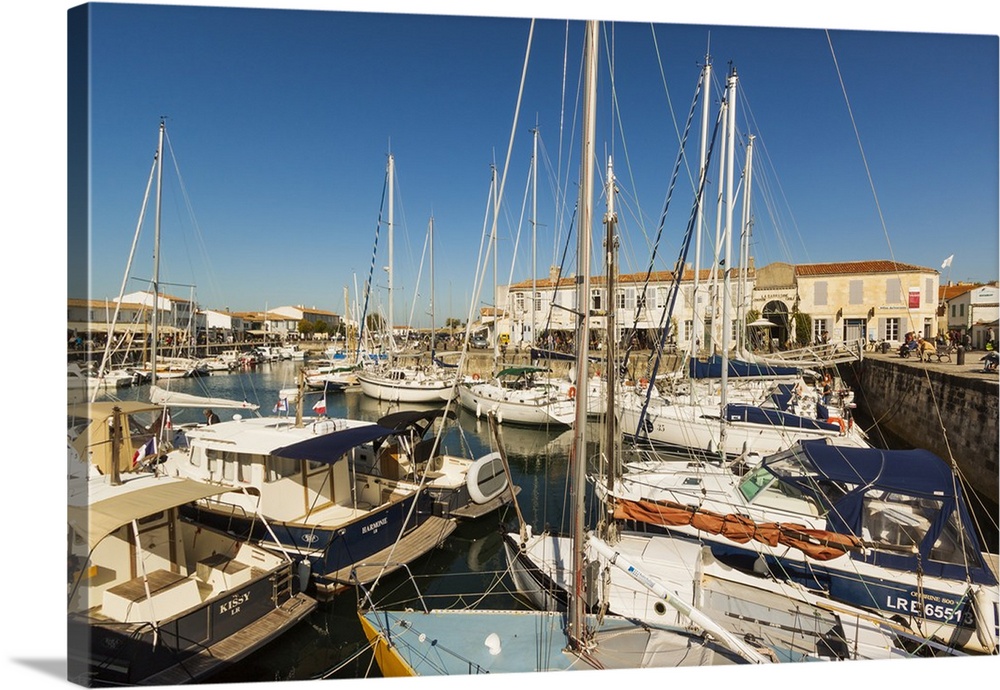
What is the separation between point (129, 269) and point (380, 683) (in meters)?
4.54

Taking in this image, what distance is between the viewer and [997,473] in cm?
491

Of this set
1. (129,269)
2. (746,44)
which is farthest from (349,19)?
(129,269)

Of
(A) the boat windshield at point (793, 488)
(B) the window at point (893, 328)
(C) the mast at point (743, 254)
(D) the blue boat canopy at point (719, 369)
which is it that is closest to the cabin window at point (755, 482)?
(A) the boat windshield at point (793, 488)

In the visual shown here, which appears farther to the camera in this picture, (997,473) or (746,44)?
(997,473)

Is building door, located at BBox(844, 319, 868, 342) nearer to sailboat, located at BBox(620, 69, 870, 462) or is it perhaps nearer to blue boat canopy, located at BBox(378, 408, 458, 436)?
sailboat, located at BBox(620, 69, 870, 462)

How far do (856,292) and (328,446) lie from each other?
14.7 m

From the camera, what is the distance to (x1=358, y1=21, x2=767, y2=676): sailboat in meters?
2.71

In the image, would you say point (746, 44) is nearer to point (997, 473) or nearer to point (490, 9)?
point (490, 9)

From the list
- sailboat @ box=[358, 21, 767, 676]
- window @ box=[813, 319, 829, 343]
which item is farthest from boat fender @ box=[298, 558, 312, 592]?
window @ box=[813, 319, 829, 343]

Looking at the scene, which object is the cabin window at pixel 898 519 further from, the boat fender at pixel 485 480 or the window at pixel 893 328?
the window at pixel 893 328

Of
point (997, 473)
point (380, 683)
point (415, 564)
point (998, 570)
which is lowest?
point (415, 564)

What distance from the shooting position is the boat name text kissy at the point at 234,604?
377 centimetres

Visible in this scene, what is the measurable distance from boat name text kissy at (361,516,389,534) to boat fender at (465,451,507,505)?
3.70ft

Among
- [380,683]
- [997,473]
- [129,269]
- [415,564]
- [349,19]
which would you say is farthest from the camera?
[415,564]
